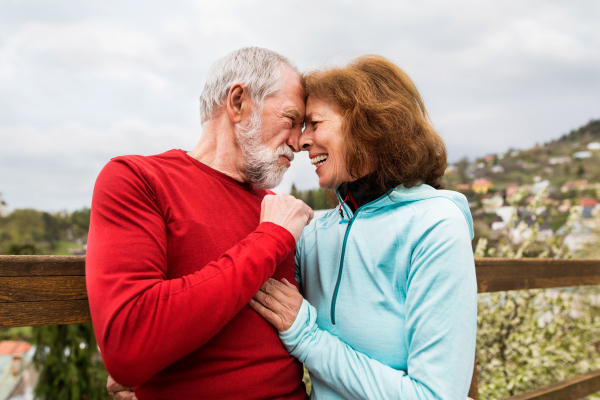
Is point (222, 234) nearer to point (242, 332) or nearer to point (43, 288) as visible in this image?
point (242, 332)

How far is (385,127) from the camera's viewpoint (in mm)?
1364

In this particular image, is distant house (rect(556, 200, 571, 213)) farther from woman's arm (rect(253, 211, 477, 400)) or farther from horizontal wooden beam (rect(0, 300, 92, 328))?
horizontal wooden beam (rect(0, 300, 92, 328))

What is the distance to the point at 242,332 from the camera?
1121mm

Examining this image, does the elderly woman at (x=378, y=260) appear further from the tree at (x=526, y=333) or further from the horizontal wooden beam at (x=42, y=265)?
the tree at (x=526, y=333)

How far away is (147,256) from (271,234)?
35 cm

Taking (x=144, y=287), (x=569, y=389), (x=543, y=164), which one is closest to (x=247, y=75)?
(x=144, y=287)

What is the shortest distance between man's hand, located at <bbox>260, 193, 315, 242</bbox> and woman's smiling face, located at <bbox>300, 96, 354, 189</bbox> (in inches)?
10.4

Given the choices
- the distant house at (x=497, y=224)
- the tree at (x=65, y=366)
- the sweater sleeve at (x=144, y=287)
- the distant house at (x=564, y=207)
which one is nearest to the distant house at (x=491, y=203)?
the distant house at (x=497, y=224)

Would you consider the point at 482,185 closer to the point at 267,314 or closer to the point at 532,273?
the point at 532,273

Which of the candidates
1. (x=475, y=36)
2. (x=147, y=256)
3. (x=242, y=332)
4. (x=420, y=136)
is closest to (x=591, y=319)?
(x=420, y=136)

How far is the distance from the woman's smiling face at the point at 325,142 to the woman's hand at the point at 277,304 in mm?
468

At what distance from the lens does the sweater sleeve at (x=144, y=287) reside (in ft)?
2.72

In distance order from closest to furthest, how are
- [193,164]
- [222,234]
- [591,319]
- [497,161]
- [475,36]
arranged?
[222,234] → [193,164] → [591,319] → [497,161] → [475,36]

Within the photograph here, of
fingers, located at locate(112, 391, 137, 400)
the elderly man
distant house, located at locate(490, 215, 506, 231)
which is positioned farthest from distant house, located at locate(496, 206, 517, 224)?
fingers, located at locate(112, 391, 137, 400)
